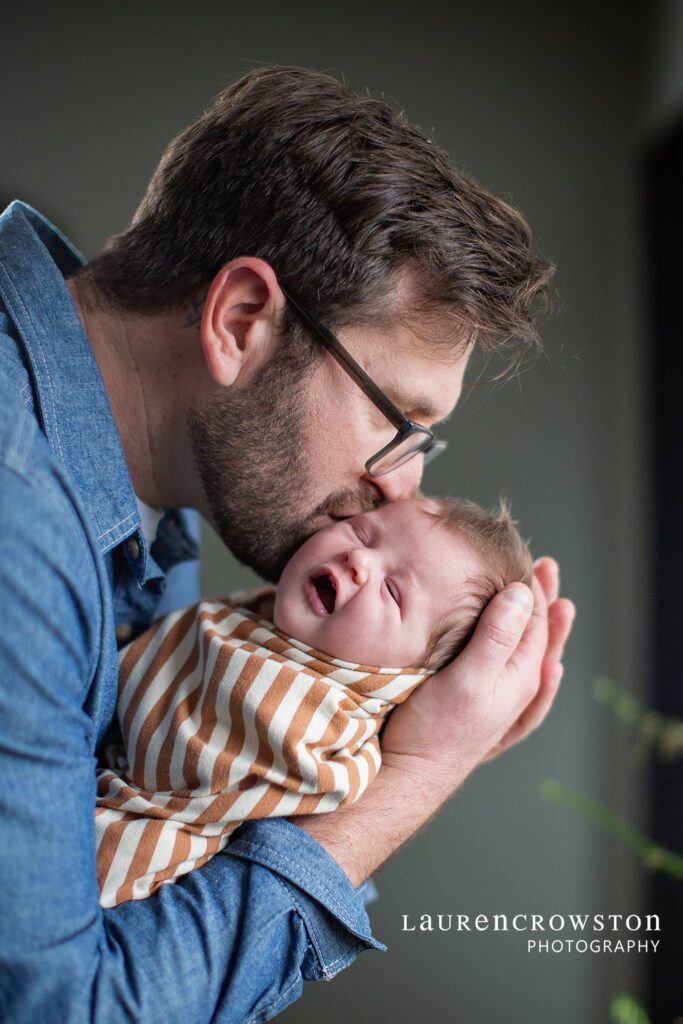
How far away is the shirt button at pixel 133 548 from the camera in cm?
122

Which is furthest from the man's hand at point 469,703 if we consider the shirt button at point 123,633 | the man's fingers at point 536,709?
the shirt button at point 123,633

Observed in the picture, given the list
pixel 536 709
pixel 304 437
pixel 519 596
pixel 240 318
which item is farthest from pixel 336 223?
pixel 536 709

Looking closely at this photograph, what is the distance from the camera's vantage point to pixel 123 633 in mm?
1319

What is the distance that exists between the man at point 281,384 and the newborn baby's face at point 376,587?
0.23 feet

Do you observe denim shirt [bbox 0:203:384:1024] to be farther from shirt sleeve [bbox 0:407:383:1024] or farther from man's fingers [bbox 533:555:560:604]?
man's fingers [bbox 533:555:560:604]

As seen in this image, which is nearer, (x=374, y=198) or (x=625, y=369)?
(x=374, y=198)

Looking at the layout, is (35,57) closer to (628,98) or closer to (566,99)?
(566,99)

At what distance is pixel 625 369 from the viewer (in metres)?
2.51

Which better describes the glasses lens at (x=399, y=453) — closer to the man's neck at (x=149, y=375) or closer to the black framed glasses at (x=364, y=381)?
the black framed glasses at (x=364, y=381)

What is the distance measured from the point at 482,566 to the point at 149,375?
21.8 inches

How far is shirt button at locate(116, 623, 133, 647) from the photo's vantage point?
4.32 feet

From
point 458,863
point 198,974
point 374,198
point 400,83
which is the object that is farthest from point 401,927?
point 400,83

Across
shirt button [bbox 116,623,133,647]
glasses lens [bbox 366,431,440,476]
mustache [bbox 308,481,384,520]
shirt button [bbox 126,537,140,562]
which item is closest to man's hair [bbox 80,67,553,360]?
glasses lens [bbox 366,431,440,476]

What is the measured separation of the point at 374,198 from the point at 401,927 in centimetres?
197
